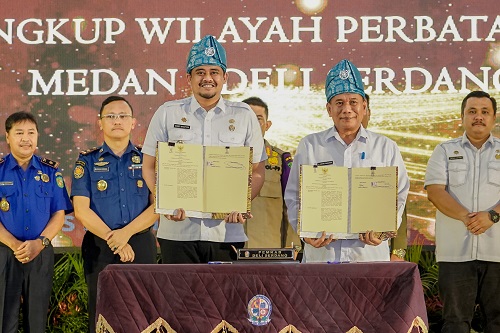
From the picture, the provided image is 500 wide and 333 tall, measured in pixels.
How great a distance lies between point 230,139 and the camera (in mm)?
4453

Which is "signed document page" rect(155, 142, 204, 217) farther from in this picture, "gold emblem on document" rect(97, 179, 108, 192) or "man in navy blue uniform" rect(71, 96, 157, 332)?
"gold emblem on document" rect(97, 179, 108, 192)

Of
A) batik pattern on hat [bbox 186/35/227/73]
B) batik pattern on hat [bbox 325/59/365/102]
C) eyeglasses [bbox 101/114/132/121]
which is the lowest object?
eyeglasses [bbox 101/114/132/121]

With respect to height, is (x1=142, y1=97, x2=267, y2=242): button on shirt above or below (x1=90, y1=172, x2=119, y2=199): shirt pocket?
above

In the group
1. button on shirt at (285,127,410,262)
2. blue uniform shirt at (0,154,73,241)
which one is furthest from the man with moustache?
blue uniform shirt at (0,154,73,241)

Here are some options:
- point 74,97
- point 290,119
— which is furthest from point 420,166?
point 74,97

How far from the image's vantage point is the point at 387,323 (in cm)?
331

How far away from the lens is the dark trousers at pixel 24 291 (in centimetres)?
479

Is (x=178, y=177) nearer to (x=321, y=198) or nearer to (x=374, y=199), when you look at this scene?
(x=321, y=198)

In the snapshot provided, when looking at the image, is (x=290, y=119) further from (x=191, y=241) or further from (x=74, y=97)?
(x=191, y=241)

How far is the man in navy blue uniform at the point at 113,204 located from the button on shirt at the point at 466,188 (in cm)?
182

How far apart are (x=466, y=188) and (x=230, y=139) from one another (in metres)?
1.59

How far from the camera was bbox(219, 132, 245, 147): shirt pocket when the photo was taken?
4.44 metres

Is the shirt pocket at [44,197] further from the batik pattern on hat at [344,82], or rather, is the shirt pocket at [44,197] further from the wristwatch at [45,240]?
the batik pattern on hat at [344,82]

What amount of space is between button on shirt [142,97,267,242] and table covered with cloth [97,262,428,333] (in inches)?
38.5
